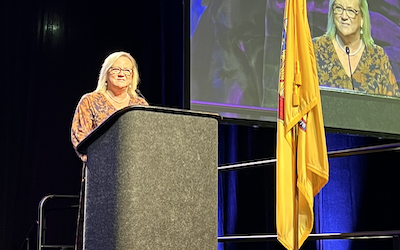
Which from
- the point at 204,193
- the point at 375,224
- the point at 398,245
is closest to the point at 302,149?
the point at 398,245

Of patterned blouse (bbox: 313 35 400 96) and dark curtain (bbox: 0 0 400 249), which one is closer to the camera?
dark curtain (bbox: 0 0 400 249)

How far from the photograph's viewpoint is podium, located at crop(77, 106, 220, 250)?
135 centimetres

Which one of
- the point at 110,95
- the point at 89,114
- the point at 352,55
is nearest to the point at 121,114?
the point at 89,114

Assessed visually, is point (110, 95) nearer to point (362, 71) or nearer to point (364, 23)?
point (362, 71)

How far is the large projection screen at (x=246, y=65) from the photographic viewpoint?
3.59 meters

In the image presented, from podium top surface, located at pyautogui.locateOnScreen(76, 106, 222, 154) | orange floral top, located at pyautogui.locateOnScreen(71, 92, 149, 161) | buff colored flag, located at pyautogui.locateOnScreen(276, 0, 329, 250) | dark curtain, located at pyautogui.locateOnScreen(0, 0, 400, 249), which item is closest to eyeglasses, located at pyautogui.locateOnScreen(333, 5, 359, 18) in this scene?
dark curtain, located at pyautogui.locateOnScreen(0, 0, 400, 249)

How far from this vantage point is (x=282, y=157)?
2617 millimetres

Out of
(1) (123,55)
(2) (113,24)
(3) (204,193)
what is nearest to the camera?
(3) (204,193)

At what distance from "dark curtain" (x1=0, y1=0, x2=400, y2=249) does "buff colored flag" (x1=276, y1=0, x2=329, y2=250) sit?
146 centimetres

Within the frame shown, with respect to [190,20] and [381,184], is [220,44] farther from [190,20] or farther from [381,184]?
[381,184]

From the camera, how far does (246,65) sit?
3.78 m

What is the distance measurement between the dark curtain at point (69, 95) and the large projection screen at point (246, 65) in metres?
0.51

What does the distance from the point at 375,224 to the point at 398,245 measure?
2842 mm

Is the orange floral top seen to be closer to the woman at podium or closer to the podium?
the woman at podium
